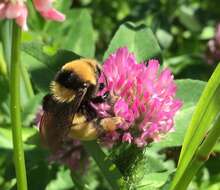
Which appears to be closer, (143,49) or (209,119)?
(209,119)

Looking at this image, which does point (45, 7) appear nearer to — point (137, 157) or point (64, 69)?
point (64, 69)

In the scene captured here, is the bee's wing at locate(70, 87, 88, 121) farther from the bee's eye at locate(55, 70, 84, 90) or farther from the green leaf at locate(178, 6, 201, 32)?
the green leaf at locate(178, 6, 201, 32)

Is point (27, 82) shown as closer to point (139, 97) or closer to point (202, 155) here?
point (139, 97)

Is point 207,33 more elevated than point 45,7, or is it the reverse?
point 45,7

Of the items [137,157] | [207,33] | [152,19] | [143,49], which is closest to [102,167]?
[137,157]

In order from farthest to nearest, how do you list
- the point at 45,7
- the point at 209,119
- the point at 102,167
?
the point at 102,167 → the point at 209,119 → the point at 45,7

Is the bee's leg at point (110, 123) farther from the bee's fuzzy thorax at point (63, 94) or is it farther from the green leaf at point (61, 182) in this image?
the green leaf at point (61, 182)
